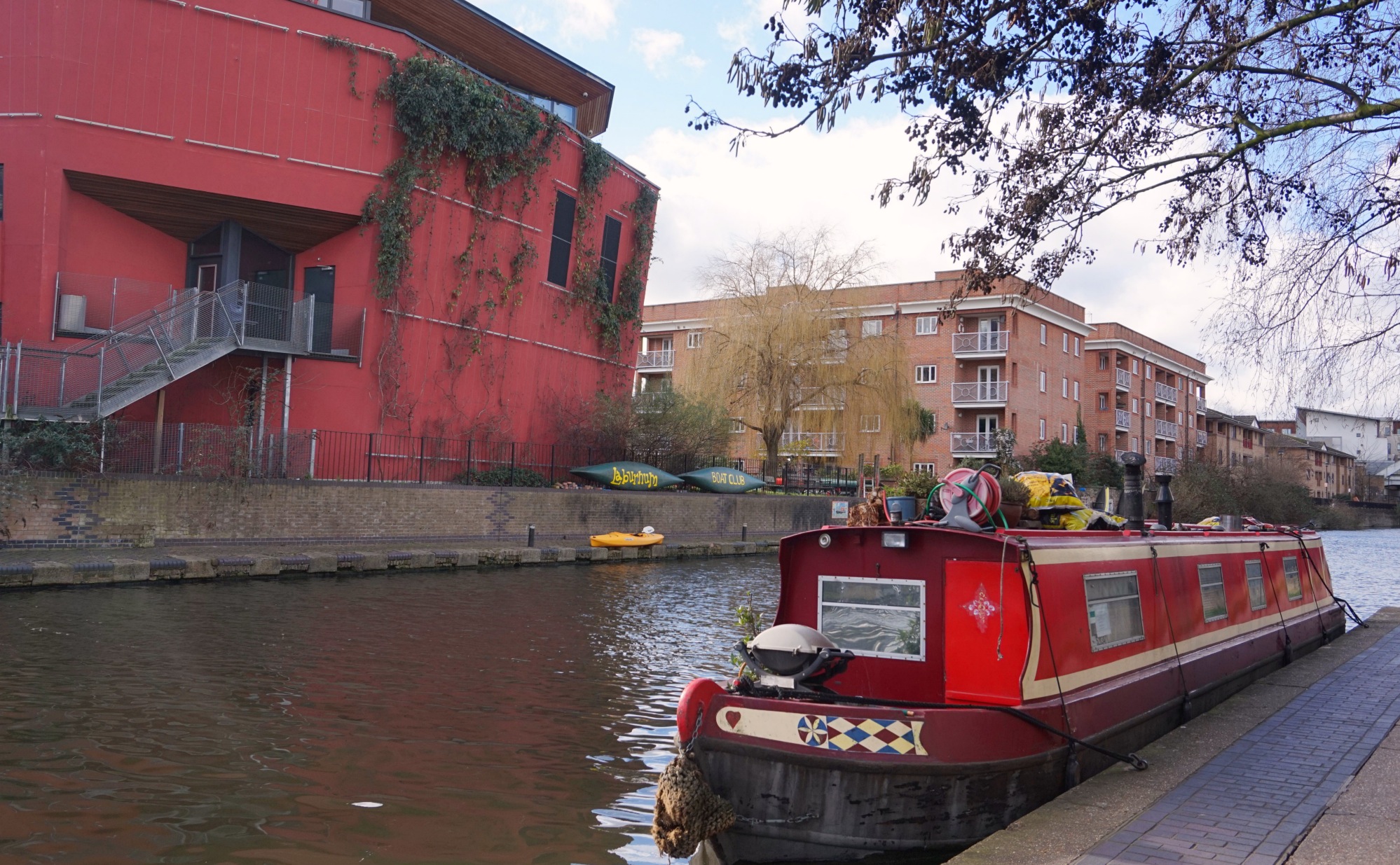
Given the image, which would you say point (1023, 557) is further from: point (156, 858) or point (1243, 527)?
point (1243, 527)

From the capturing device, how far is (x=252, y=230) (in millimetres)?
22375

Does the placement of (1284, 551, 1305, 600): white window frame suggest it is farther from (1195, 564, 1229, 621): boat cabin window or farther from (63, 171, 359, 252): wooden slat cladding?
(63, 171, 359, 252): wooden slat cladding

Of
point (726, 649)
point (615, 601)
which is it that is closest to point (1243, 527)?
point (726, 649)

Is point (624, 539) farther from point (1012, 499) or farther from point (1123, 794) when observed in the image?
point (1123, 794)

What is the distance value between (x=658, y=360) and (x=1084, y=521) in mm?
45124

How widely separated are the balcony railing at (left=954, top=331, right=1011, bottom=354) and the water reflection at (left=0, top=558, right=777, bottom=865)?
34316 mm

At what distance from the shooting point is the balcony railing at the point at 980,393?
4491 centimetres

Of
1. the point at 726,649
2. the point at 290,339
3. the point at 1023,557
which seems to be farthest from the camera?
the point at 290,339

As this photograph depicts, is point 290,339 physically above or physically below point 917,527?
above

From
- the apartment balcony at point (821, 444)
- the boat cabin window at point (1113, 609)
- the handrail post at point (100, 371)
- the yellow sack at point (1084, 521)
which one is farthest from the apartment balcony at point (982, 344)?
the boat cabin window at point (1113, 609)

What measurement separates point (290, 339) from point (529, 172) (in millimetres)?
7442

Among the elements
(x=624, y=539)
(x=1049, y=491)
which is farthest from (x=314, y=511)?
(x=1049, y=491)

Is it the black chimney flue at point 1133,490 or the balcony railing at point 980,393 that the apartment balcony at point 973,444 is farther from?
the black chimney flue at point 1133,490

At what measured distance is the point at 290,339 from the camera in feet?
68.4
